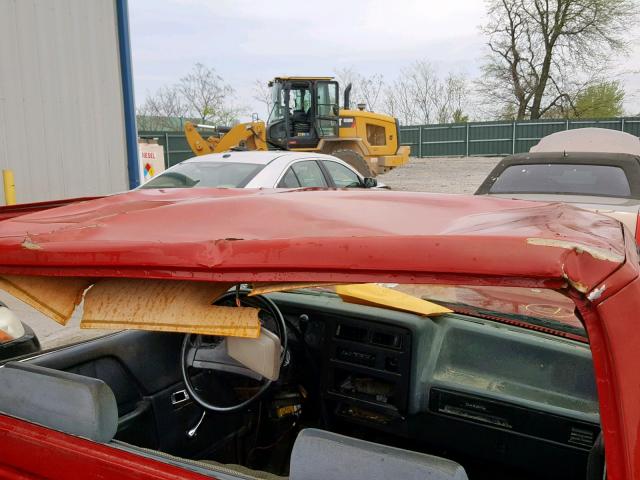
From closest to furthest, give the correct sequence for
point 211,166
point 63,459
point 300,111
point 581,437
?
point 63,459 → point 581,437 → point 211,166 → point 300,111

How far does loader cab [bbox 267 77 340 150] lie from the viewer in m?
16.5

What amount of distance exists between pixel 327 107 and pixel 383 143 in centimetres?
312

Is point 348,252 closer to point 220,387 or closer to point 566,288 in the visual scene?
point 566,288

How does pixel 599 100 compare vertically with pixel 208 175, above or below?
above

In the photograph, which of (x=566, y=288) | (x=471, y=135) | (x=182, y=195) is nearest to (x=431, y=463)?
(x=566, y=288)

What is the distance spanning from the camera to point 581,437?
1989 millimetres

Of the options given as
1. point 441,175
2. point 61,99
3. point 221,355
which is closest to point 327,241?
point 221,355

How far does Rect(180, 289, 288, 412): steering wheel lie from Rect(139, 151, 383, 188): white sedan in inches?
175

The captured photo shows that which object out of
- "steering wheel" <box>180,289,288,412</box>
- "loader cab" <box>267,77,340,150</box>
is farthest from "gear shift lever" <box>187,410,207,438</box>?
"loader cab" <box>267,77,340,150</box>

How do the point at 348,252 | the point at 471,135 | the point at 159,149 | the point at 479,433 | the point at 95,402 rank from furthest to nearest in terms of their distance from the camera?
the point at 471,135, the point at 159,149, the point at 479,433, the point at 95,402, the point at 348,252

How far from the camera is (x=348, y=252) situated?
1.17 m

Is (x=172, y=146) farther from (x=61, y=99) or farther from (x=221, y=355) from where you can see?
(x=221, y=355)

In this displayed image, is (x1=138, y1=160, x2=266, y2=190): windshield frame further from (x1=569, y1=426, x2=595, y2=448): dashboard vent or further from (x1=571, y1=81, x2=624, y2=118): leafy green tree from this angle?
(x1=571, y1=81, x2=624, y2=118): leafy green tree

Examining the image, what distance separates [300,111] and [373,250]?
636 inches
